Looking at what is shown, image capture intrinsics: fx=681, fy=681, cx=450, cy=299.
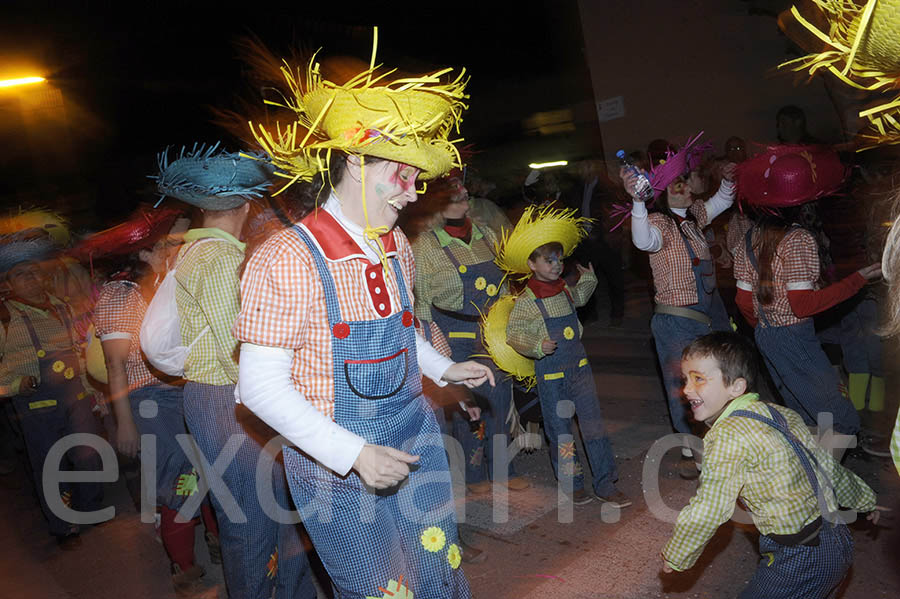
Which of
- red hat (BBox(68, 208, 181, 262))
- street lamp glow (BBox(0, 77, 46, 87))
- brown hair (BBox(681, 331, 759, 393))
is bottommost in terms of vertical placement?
brown hair (BBox(681, 331, 759, 393))

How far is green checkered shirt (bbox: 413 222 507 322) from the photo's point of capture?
4.68m

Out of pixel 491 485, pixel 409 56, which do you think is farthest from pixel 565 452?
pixel 409 56

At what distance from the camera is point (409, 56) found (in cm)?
1905

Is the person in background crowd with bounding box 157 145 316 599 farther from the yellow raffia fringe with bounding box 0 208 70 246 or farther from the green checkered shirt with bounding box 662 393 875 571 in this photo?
the yellow raffia fringe with bounding box 0 208 70 246

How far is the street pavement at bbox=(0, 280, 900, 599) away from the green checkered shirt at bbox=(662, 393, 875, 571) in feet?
3.45

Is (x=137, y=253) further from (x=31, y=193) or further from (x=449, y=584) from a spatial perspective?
(x=31, y=193)

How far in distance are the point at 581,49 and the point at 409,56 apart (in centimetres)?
519

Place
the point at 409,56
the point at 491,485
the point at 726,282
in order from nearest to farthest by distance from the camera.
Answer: the point at 491,485 → the point at 726,282 → the point at 409,56

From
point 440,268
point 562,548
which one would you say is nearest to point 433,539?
point 562,548

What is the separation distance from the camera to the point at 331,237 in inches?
84.0

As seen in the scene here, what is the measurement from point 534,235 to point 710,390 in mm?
1878

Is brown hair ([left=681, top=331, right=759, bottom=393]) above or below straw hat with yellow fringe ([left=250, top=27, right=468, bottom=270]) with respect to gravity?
below

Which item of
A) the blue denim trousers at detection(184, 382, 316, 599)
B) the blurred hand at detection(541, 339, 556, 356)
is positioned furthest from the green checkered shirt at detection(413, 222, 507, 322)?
the blue denim trousers at detection(184, 382, 316, 599)

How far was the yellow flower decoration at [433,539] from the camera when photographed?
2.18 metres
